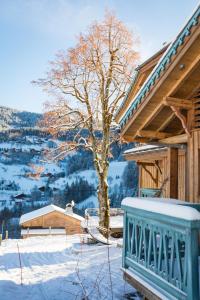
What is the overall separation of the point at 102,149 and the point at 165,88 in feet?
28.8

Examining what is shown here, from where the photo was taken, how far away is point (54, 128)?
15.2 m

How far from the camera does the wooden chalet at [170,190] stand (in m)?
4.16

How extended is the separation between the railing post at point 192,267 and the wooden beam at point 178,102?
3513 millimetres

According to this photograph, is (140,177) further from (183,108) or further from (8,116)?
(8,116)

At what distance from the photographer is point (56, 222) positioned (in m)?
31.9

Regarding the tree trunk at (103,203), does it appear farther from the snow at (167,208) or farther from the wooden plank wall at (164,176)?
the snow at (167,208)

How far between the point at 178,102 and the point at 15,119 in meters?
152

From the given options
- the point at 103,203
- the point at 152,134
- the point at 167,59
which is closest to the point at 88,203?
the point at 103,203

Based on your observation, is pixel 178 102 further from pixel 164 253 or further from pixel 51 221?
pixel 51 221

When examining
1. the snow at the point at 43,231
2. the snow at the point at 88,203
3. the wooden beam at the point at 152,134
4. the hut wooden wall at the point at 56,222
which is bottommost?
the snow at the point at 88,203

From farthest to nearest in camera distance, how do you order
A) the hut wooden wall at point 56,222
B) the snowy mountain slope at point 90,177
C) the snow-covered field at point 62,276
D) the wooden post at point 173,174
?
the snowy mountain slope at point 90,177, the hut wooden wall at point 56,222, the wooden post at point 173,174, the snow-covered field at point 62,276

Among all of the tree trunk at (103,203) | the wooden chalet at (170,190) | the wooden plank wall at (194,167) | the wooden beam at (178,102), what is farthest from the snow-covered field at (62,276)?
the wooden beam at (178,102)

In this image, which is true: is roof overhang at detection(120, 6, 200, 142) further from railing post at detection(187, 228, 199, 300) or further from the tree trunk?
the tree trunk

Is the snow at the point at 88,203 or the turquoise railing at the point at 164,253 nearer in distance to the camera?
the turquoise railing at the point at 164,253
